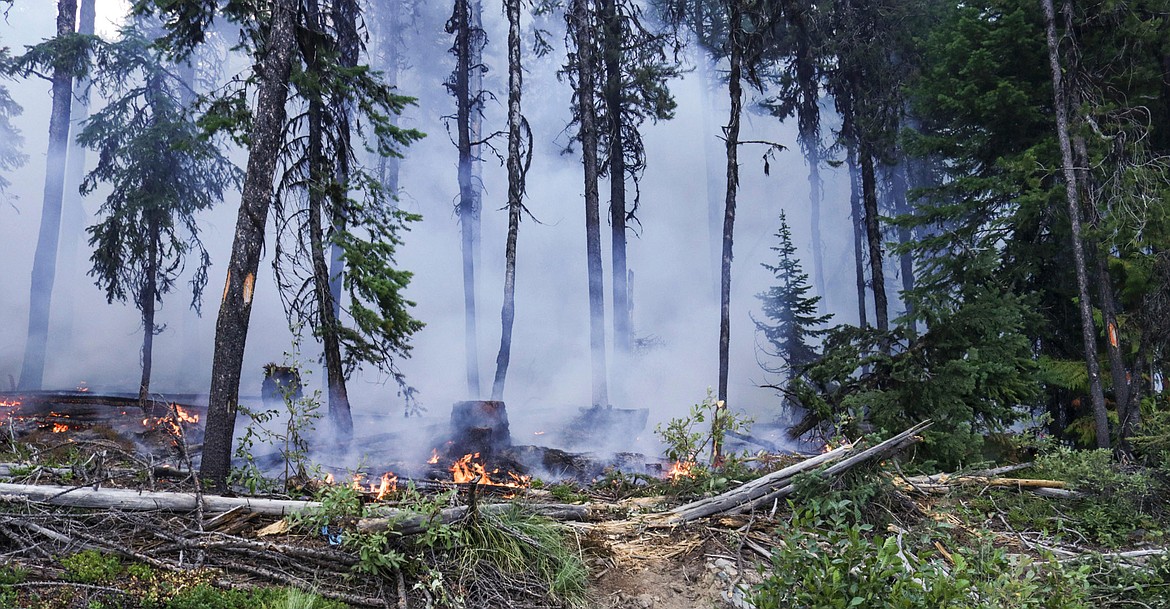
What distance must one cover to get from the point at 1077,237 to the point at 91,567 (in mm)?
13201

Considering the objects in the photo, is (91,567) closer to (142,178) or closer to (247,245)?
(247,245)

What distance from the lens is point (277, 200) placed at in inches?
420

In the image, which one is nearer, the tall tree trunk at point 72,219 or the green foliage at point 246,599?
the green foliage at point 246,599

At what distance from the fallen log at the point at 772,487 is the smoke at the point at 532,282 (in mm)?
7168

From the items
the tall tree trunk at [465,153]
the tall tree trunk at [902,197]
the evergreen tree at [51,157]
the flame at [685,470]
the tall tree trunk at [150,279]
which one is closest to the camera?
the flame at [685,470]

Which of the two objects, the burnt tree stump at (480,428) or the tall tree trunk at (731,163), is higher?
the tall tree trunk at (731,163)

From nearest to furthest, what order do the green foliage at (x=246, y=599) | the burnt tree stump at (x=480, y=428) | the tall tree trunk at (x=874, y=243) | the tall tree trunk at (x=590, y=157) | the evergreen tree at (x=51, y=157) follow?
the green foliage at (x=246, y=599)
the burnt tree stump at (x=480, y=428)
the evergreen tree at (x=51, y=157)
the tall tree trunk at (x=874, y=243)
the tall tree trunk at (x=590, y=157)

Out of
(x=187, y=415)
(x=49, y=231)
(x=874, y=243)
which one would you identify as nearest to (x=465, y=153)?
(x=187, y=415)

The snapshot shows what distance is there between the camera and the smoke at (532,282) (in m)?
20.2

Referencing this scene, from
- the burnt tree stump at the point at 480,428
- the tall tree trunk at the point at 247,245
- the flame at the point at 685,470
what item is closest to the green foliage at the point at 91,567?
the tall tree trunk at the point at 247,245

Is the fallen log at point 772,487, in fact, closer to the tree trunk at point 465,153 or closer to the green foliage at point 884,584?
the green foliage at point 884,584

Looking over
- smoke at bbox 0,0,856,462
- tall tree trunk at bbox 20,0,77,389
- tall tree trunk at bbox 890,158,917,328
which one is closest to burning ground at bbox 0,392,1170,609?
smoke at bbox 0,0,856,462

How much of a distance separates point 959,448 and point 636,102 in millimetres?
13222

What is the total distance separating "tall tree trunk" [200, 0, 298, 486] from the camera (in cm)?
821
